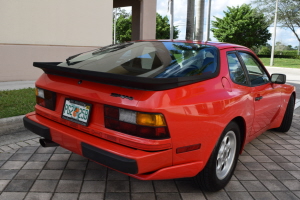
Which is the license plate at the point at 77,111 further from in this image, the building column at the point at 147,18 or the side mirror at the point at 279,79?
the building column at the point at 147,18

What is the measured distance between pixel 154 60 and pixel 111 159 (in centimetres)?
115

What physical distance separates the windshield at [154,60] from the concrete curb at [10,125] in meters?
1.74

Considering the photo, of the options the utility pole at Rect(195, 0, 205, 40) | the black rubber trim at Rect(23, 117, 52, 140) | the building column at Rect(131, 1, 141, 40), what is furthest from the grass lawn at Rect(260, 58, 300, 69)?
the black rubber trim at Rect(23, 117, 52, 140)

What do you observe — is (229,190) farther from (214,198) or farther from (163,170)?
(163,170)

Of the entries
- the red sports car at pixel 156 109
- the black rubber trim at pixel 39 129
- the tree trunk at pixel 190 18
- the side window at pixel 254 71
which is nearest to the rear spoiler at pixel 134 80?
the red sports car at pixel 156 109

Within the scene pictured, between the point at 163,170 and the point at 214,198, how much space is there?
2.57 ft

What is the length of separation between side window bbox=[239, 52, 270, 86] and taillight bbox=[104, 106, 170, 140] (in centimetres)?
165

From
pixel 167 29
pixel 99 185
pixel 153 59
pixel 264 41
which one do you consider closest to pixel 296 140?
pixel 153 59

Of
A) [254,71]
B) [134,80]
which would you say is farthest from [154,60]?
[254,71]

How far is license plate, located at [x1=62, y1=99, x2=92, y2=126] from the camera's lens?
2.60m

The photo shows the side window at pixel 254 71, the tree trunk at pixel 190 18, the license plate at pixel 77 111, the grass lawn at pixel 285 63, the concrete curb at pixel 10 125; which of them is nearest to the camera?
the license plate at pixel 77 111

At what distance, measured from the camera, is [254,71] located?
377 centimetres

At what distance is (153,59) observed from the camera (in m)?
3.02

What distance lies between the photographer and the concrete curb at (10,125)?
14.2ft
